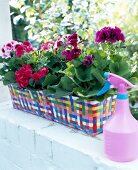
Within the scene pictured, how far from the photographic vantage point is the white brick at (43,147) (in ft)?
3.25

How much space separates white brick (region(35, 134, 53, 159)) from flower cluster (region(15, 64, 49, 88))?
0.22 m

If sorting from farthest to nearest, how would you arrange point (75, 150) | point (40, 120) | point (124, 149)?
point (40, 120) < point (75, 150) < point (124, 149)

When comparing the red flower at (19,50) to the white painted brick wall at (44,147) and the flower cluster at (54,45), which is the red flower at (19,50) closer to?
the flower cluster at (54,45)

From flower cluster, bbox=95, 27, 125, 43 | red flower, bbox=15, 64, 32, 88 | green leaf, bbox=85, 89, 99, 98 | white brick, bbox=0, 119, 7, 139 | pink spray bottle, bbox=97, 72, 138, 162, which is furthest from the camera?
white brick, bbox=0, 119, 7, 139

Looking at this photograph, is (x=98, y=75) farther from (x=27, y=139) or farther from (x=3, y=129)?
(x=3, y=129)

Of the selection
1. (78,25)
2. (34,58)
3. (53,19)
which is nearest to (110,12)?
(78,25)

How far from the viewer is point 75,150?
0.88 metres

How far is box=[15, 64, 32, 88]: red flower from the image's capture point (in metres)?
1.09

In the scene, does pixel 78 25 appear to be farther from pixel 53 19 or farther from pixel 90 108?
pixel 90 108

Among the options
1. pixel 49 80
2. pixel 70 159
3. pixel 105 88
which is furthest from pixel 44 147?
pixel 105 88

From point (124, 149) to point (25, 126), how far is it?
46cm

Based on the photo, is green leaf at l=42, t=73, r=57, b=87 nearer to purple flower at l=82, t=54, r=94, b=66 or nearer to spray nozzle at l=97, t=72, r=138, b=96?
purple flower at l=82, t=54, r=94, b=66

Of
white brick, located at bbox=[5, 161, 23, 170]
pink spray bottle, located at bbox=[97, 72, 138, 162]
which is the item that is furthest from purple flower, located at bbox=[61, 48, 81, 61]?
white brick, located at bbox=[5, 161, 23, 170]

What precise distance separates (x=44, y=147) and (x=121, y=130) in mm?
357
